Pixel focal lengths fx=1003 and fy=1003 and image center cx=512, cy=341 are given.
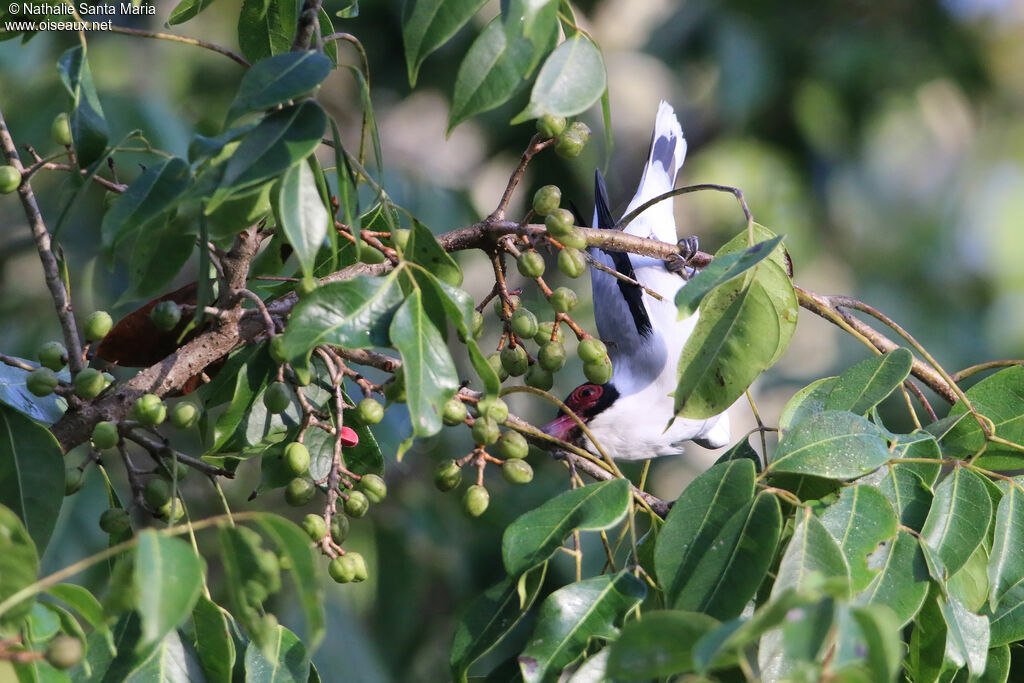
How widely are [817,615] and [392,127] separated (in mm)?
4752

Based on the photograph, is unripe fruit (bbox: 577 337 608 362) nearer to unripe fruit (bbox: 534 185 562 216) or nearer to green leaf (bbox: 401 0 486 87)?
unripe fruit (bbox: 534 185 562 216)

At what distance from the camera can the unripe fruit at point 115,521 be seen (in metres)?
1.08

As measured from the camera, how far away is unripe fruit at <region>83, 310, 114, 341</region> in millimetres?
1090

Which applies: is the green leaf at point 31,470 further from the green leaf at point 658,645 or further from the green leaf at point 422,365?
the green leaf at point 658,645

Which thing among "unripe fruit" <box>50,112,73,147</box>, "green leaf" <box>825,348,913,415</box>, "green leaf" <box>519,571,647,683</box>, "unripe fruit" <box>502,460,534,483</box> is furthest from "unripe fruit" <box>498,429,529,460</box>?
"unripe fruit" <box>50,112,73,147</box>

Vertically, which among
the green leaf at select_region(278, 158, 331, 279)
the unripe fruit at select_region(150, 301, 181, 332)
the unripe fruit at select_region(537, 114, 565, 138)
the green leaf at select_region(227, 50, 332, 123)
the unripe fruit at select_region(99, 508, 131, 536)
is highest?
the green leaf at select_region(227, 50, 332, 123)

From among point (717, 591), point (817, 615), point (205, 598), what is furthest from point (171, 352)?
point (817, 615)

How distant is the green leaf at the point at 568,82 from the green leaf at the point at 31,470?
1.94 feet

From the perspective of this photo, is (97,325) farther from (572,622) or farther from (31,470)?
(572,622)

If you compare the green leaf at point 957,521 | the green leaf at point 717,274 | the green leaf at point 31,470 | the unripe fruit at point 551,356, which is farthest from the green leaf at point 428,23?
the green leaf at point 957,521

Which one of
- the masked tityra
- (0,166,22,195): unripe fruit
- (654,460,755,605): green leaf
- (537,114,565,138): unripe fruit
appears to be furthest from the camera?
the masked tityra

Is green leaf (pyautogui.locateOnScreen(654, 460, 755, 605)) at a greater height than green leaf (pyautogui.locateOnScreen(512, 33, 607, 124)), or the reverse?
green leaf (pyautogui.locateOnScreen(512, 33, 607, 124))

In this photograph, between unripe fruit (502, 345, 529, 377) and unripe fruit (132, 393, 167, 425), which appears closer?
unripe fruit (132, 393, 167, 425)

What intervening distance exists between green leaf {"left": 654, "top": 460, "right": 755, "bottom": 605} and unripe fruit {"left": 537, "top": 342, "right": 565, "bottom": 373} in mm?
297
